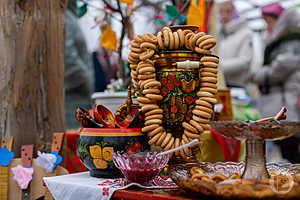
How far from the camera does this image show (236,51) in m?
3.15

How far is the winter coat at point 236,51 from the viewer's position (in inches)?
115

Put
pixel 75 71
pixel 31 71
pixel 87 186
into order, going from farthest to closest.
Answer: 1. pixel 75 71
2. pixel 31 71
3. pixel 87 186

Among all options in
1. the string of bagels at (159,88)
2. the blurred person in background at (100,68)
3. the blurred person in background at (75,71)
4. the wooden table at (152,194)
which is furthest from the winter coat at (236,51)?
the wooden table at (152,194)

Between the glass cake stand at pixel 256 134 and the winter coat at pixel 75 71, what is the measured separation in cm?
188

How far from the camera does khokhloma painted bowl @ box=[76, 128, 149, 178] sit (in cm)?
84

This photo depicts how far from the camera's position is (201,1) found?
1799mm

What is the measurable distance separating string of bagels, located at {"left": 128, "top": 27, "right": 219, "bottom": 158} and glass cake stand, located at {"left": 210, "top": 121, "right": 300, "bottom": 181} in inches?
8.3

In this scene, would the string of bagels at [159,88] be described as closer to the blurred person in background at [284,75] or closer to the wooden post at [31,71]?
the wooden post at [31,71]

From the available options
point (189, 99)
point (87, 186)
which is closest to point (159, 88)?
point (189, 99)

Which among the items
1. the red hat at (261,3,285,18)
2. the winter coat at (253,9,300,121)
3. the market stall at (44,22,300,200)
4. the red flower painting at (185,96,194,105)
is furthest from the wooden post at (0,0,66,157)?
the red hat at (261,3,285,18)

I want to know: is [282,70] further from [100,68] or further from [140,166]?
[140,166]

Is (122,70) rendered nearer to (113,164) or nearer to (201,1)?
(201,1)

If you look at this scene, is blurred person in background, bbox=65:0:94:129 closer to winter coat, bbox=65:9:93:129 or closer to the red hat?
winter coat, bbox=65:9:93:129

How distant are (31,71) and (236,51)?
233 centimetres
